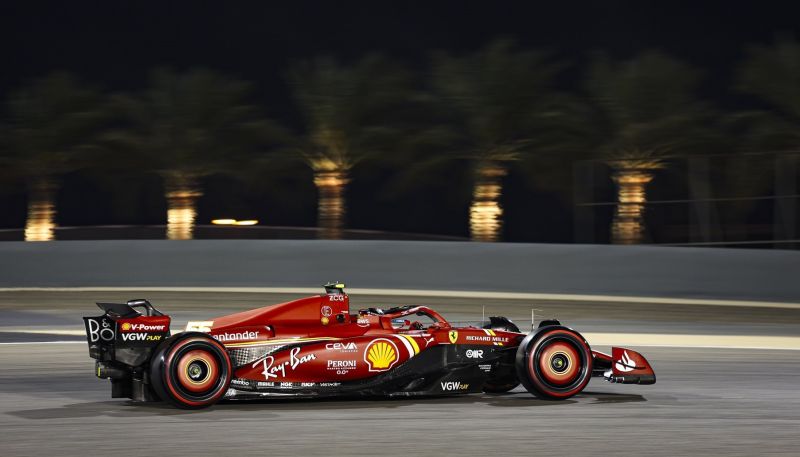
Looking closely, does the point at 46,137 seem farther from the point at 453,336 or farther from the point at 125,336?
the point at 453,336

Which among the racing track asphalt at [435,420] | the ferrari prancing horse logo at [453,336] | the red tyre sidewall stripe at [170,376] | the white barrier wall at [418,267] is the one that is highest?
the white barrier wall at [418,267]

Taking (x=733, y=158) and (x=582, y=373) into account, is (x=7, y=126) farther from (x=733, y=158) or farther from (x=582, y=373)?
(x=582, y=373)

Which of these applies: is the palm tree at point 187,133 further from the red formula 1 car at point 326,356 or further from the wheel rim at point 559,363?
the wheel rim at point 559,363

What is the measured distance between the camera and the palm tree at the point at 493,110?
2859 centimetres

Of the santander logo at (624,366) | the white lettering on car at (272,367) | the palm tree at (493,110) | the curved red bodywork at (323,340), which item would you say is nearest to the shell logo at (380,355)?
the curved red bodywork at (323,340)

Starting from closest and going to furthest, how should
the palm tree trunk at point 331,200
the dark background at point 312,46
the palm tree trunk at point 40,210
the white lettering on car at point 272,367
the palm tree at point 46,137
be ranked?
1. the white lettering on car at point 272,367
2. the palm tree at point 46,137
3. the palm tree trunk at point 40,210
4. the palm tree trunk at point 331,200
5. the dark background at point 312,46

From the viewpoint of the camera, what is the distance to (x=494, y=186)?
28.8m

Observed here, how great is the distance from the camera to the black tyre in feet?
32.0

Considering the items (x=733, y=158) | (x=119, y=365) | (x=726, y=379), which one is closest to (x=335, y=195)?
(x=733, y=158)

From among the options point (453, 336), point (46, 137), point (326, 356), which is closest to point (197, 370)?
point (326, 356)

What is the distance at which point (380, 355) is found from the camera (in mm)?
10273

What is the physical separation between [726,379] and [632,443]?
13.2ft

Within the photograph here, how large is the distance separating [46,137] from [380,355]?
20.9 metres

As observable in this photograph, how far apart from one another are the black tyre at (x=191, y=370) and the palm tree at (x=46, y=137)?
68.0ft
